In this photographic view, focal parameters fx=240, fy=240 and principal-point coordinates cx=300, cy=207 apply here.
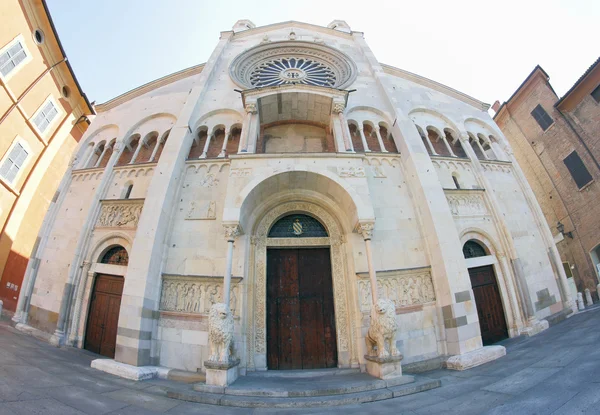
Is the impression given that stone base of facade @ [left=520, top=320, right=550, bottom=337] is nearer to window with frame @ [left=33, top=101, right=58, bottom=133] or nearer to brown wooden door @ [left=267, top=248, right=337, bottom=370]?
brown wooden door @ [left=267, top=248, right=337, bottom=370]

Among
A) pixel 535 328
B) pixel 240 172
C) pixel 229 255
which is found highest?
pixel 240 172

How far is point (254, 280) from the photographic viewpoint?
7883 mm

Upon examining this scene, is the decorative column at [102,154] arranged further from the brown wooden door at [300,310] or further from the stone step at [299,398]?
the stone step at [299,398]

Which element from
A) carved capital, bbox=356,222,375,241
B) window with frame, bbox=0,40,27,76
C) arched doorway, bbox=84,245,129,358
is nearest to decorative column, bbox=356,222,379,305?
carved capital, bbox=356,222,375,241

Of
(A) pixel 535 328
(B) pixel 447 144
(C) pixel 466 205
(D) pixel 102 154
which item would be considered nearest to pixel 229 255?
(D) pixel 102 154

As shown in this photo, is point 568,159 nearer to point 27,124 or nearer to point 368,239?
point 368,239

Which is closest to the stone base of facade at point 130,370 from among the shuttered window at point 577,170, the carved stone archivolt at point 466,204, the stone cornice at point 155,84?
the carved stone archivolt at point 466,204

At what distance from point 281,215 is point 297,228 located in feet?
A: 2.51

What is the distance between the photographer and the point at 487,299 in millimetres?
8617

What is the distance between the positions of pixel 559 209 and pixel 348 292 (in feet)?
49.5

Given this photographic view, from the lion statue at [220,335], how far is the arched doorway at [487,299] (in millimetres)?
8346

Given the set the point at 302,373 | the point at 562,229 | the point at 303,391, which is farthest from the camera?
the point at 562,229

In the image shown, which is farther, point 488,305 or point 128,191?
point 128,191

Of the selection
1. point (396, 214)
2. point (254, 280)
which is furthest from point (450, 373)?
point (254, 280)
